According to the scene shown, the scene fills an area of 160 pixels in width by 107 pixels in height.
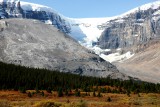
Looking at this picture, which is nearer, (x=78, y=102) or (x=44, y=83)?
(x=78, y=102)

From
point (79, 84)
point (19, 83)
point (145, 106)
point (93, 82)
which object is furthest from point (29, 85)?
point (145, 106)

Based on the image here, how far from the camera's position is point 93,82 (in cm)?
18275

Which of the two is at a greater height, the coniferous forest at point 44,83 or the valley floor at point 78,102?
the coniferous forest at point 44,83

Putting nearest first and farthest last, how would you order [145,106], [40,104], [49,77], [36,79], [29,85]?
[40,104], [145,106], [29,85], [36,79], [49,77]

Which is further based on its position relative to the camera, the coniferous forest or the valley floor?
the coniferous forest

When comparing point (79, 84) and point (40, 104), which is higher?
point (79, 84)

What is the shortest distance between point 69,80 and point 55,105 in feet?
401

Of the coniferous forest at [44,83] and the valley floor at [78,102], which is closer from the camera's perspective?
the valley floor at [78,102]

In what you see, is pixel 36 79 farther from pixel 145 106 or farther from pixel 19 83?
A: pixel 145 106

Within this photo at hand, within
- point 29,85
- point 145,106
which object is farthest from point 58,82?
point 145,106

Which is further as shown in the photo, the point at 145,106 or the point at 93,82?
the point at 93,82

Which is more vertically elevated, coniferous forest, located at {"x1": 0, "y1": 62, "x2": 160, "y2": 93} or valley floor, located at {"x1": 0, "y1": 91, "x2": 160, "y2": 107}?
coniferous forest, located at {"x1": 0, "y1": 62, "x2": 160, "y2": 93}

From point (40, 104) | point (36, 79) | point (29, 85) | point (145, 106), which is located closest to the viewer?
point (40, 104)

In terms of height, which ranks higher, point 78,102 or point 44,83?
point 44,83
